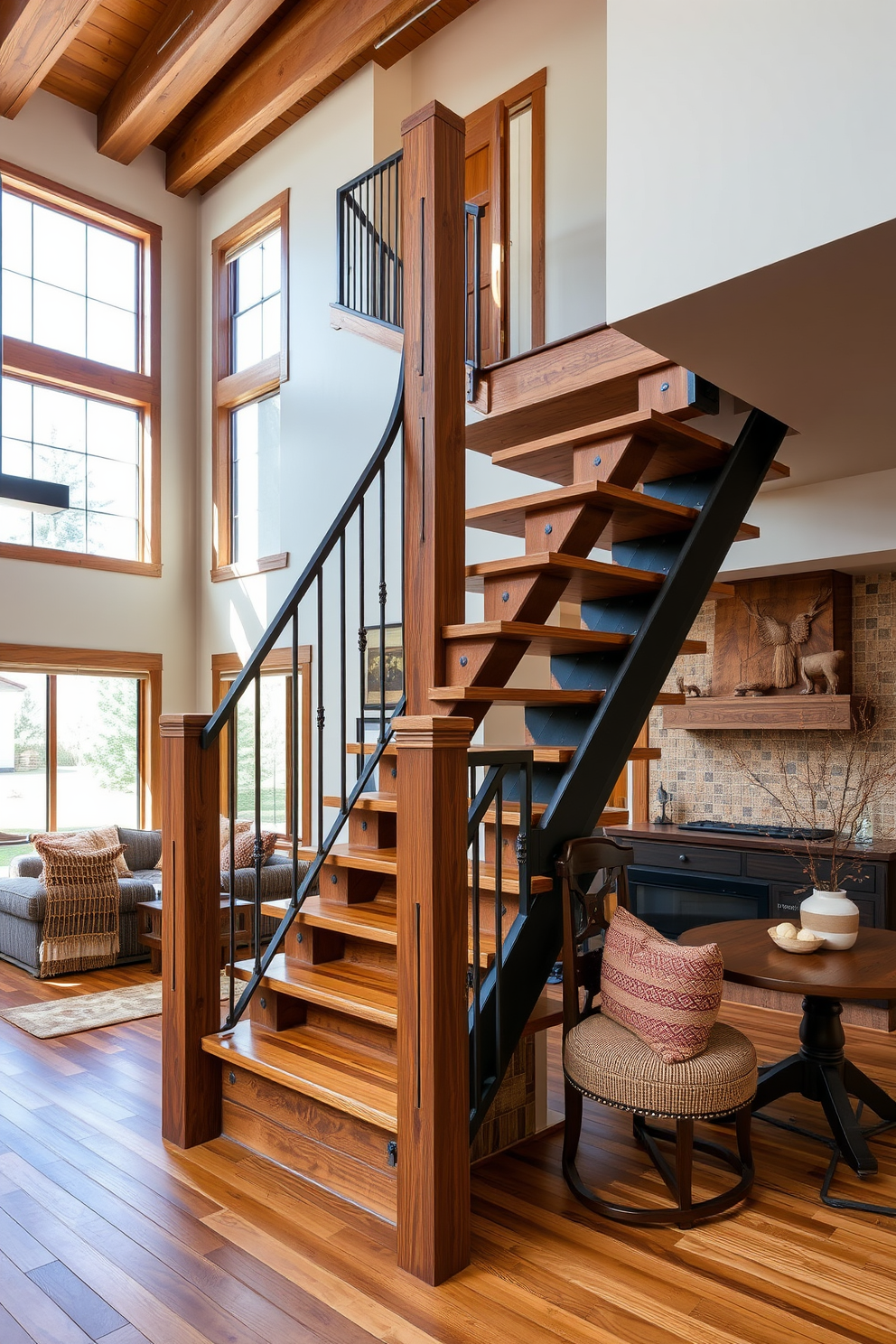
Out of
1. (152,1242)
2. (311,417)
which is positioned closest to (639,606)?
(152,1242)

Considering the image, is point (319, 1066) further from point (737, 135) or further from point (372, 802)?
point (737, 135)

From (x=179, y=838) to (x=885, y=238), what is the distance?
8.15 feet

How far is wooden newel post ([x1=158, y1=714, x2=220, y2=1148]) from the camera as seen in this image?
2990mm

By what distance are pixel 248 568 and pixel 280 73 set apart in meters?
3.48

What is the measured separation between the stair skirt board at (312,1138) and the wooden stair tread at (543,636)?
55.4 inches

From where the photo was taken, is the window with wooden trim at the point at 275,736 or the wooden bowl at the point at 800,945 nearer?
the wooden bowl at the point at 800,945

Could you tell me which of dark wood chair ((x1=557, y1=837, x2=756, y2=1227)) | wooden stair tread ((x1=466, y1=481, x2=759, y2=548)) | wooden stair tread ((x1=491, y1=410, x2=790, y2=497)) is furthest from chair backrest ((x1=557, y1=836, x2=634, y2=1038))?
wooden stair tread ((x1=491, y1=410, x2=790, y2=497))

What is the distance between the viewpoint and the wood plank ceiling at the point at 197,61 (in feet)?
19.4

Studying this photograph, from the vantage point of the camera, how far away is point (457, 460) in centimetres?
336

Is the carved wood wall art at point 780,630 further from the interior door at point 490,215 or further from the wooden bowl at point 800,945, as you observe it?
the wooden bowl at point 800,945

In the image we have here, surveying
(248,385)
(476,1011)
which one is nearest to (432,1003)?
(476,1011)

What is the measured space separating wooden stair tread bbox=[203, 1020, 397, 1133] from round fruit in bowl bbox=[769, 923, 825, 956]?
1348 mm

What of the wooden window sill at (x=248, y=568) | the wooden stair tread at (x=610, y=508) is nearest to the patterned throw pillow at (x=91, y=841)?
the wooden window sill at (x=248, y=568)

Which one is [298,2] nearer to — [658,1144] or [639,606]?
[639,606]
